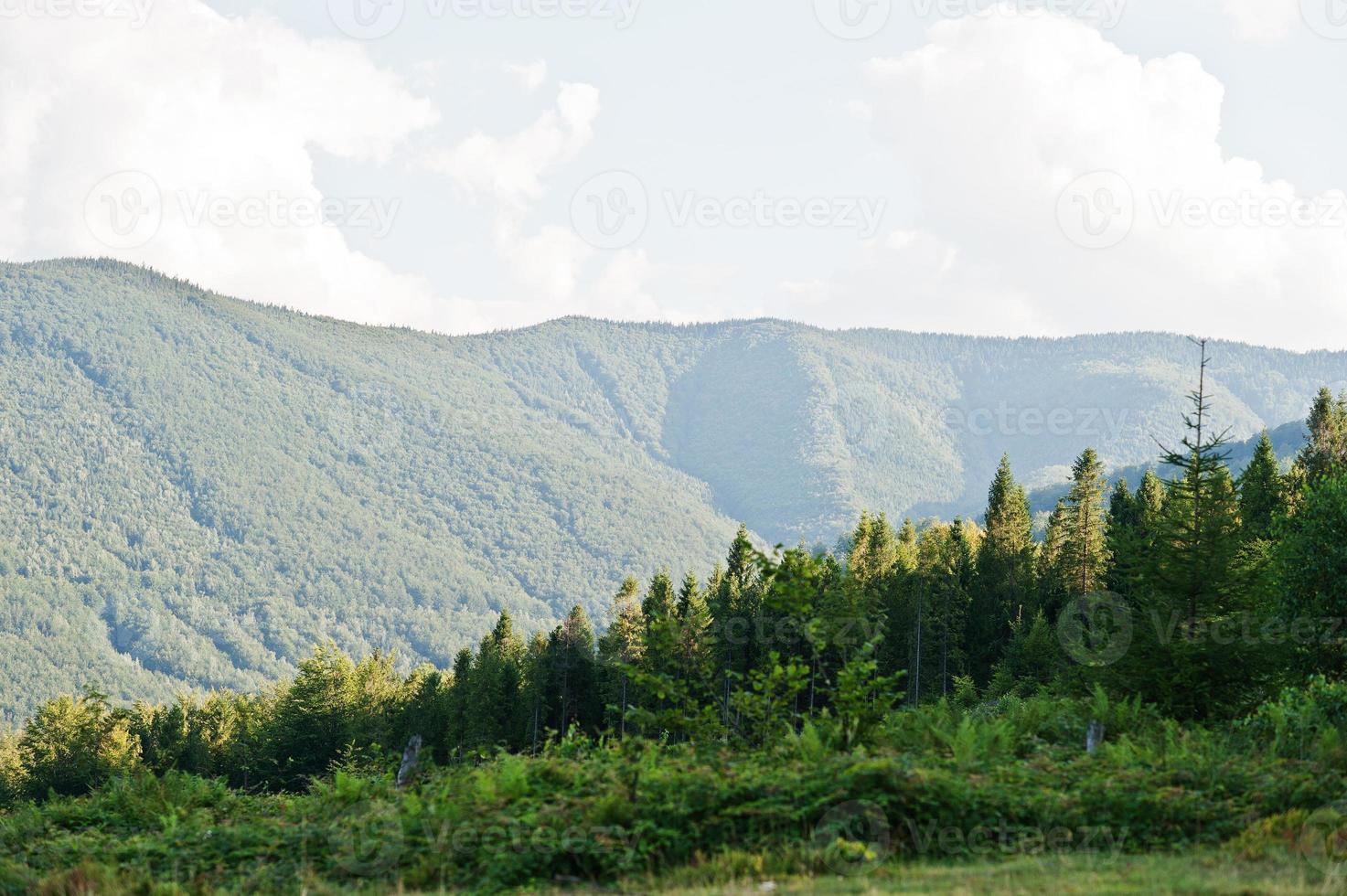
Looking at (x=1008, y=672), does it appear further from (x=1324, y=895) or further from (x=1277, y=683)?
(x=1324, y=895)

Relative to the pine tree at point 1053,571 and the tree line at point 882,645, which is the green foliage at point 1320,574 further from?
the pine tree at point 1053,571

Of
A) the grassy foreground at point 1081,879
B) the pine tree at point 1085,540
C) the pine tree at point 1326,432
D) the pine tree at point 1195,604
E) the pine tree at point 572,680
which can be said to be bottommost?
the pine tree at point 572,680

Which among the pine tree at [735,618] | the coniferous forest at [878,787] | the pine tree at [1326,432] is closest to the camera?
the coniferous forest at [878,787]

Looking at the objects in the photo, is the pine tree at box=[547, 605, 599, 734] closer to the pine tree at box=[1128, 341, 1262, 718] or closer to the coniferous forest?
the coniferous forest

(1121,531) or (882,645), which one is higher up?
(1121,531)

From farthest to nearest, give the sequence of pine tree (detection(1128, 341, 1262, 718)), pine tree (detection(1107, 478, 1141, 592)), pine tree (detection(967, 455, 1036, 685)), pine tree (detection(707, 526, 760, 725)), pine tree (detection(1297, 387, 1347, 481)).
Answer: pine tree (detection(967, 455, 1036, 685)) < pine tree (detection(707, 526, 760, 725)) < pine tree (detection(1297, 387, 1347, 481)) < pine tree (detection(1107, 478, 1141, 592)) < pine tree (detection(1128, 341, 1262, 718))

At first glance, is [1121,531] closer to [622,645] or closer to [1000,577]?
[1000,577]

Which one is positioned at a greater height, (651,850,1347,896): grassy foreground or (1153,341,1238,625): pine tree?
(1153,341,1238,625): pine tree

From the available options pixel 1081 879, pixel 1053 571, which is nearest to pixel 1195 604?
pixel 1081 879

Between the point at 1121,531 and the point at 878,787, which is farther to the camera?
the point at 1121,531

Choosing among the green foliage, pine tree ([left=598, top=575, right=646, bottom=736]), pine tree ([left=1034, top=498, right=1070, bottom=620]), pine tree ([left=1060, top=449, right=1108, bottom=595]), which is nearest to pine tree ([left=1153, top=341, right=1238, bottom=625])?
the green foliage

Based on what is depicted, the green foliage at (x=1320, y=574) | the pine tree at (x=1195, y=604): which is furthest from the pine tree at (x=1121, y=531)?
the green foliage at (x=1320, y=574)

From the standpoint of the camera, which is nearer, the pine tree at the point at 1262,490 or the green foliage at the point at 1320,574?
the green foliage at the point at 1320,574

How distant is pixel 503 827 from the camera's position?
36.0 ft
